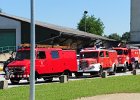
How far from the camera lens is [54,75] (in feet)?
99.9

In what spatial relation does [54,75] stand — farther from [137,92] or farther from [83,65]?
[137,92]

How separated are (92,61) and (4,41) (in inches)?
1214

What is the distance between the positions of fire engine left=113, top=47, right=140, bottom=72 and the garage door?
63.3ft

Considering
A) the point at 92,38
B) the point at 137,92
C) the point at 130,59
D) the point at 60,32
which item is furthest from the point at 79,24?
the point at 137,92

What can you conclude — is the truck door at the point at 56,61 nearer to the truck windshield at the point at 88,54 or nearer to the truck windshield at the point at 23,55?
the truck windshield at the point at 23,55

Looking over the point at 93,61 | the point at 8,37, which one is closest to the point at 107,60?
the point at 93,61

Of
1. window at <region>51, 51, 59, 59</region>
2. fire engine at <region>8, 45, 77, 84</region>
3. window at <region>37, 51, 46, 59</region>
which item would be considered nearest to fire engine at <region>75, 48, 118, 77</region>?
fire engine at <region>8, 45, 77, 84</region>

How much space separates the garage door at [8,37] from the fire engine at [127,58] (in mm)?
19305

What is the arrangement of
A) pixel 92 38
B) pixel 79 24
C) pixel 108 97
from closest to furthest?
pixel 108 97 < pixel 92 38 < pixel 79 24

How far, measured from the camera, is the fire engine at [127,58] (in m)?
44.6

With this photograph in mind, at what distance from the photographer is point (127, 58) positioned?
46.7 m

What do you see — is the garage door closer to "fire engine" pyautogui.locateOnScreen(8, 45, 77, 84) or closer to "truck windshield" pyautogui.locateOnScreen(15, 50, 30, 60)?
"fire engine" pyautogui.locateOnScreen(8, 45, 77, 84)

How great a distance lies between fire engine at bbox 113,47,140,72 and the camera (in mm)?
44562

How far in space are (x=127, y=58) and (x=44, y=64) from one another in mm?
18624
